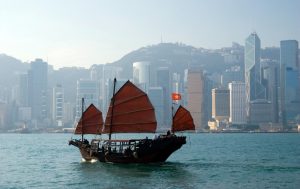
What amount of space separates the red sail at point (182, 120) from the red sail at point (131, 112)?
9.49 ft

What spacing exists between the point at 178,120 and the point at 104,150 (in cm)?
890

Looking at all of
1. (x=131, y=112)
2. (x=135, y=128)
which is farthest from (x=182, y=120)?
(x=131, y=112)

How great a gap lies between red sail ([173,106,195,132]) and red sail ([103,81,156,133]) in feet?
9.49

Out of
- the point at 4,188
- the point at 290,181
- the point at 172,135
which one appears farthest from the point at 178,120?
the point at 4,188

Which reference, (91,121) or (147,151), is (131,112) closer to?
(147,151)

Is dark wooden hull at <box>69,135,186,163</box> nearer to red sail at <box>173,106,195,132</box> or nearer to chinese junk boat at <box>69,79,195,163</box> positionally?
chinese junk boat at <box>69,79,195,163</box>

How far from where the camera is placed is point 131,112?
2269 inches

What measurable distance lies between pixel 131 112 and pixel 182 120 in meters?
6.08

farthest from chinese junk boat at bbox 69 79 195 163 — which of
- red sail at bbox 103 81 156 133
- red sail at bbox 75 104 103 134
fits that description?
red sail at bbox 75 104 103 134

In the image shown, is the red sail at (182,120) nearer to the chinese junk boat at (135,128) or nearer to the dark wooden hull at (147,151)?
the chinese junk boat at (135,128)

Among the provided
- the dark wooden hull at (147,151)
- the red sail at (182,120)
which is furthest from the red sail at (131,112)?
the red sail at (182,120)

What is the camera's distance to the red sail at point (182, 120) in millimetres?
58994

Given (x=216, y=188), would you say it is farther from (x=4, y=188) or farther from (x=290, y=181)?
(x=4, y=188)

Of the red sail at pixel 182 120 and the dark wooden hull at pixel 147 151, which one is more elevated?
the red sail at pixel 182 120
